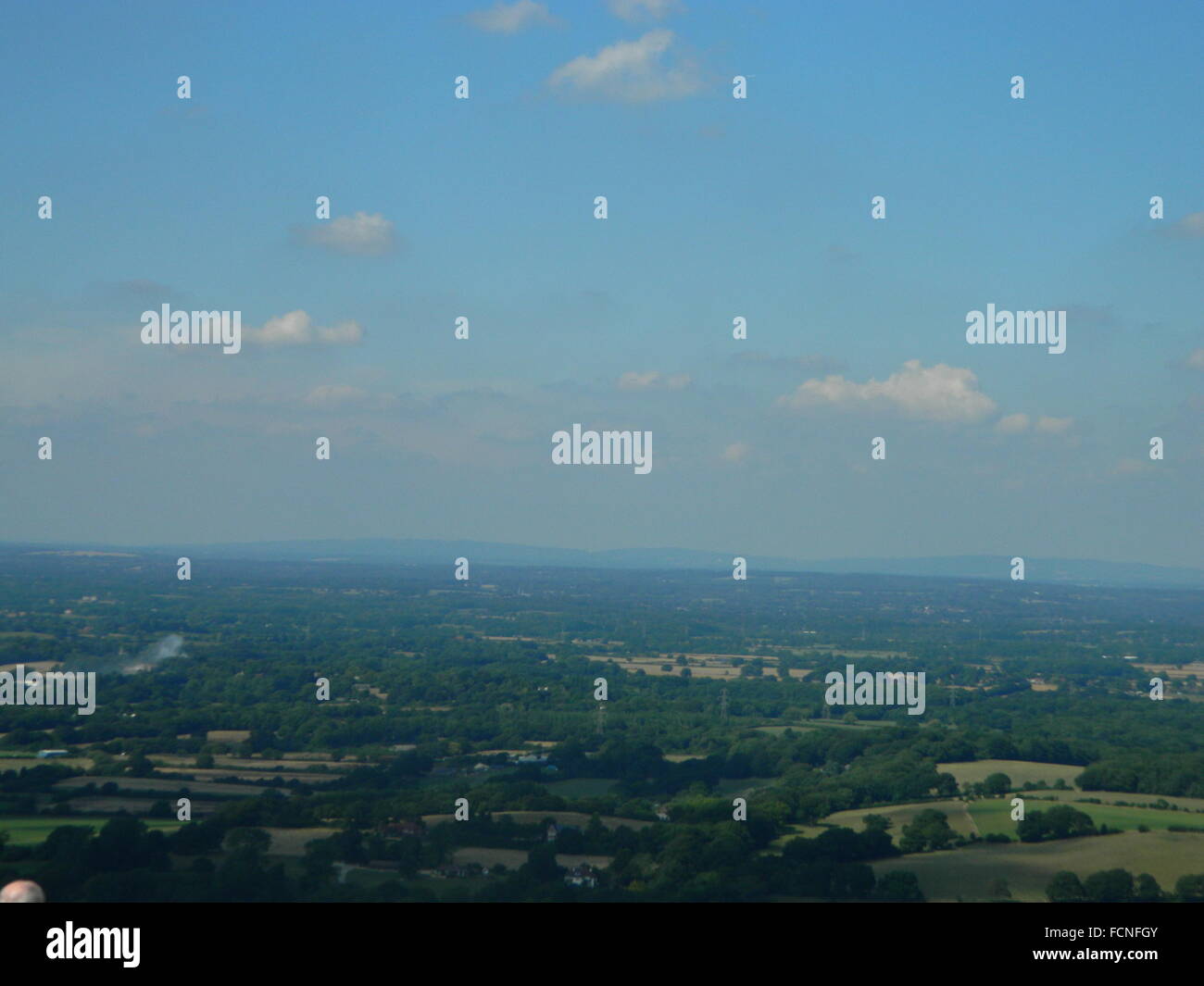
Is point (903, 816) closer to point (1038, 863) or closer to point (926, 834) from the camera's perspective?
Result: point (926, 834)

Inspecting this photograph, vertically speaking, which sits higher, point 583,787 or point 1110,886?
point 1110,886

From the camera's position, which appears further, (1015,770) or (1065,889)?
(1015,770)

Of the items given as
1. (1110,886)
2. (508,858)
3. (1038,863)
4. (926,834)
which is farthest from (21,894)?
(926,834)

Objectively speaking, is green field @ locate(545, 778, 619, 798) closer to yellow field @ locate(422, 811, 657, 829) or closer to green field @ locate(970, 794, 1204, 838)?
yellow field @ locate(422, 811, 657, 829)

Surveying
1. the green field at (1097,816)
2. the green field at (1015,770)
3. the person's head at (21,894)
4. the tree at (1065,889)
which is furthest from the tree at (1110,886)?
the person's head at (21,894)
